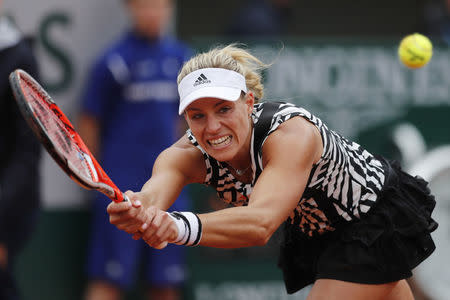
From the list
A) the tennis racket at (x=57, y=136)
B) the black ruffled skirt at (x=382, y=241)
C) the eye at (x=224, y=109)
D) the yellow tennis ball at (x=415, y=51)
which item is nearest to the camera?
the tennis racket at (x=57, y=136)

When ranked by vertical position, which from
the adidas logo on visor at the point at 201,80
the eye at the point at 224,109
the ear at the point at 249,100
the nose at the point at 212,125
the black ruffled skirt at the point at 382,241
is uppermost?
the adidas logo on visor at the point at 201,80

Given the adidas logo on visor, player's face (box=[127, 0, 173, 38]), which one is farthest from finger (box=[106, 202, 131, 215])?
player's face (box=[127, 0, 173, 38])

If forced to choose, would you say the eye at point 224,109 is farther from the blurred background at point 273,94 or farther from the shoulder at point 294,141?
the blurred background at point 273,94

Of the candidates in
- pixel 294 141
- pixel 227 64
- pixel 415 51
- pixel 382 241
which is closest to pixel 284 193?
pixel 294 141

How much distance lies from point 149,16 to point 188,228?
356 centimetres

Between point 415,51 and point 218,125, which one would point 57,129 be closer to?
point 218,125

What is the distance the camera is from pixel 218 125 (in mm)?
3842

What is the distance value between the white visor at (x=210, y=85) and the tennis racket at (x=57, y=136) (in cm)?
45

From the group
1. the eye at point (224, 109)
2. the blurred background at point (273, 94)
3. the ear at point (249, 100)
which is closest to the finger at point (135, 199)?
the eye at point (224, 109)

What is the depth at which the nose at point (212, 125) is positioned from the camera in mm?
3828

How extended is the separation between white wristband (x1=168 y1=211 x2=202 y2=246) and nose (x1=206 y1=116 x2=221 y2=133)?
44 centimetres

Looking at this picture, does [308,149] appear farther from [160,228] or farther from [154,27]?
[154,27]

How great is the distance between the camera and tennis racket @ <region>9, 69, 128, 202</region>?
128 inches

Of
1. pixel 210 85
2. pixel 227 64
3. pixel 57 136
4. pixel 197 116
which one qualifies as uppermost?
pixel 227 64
